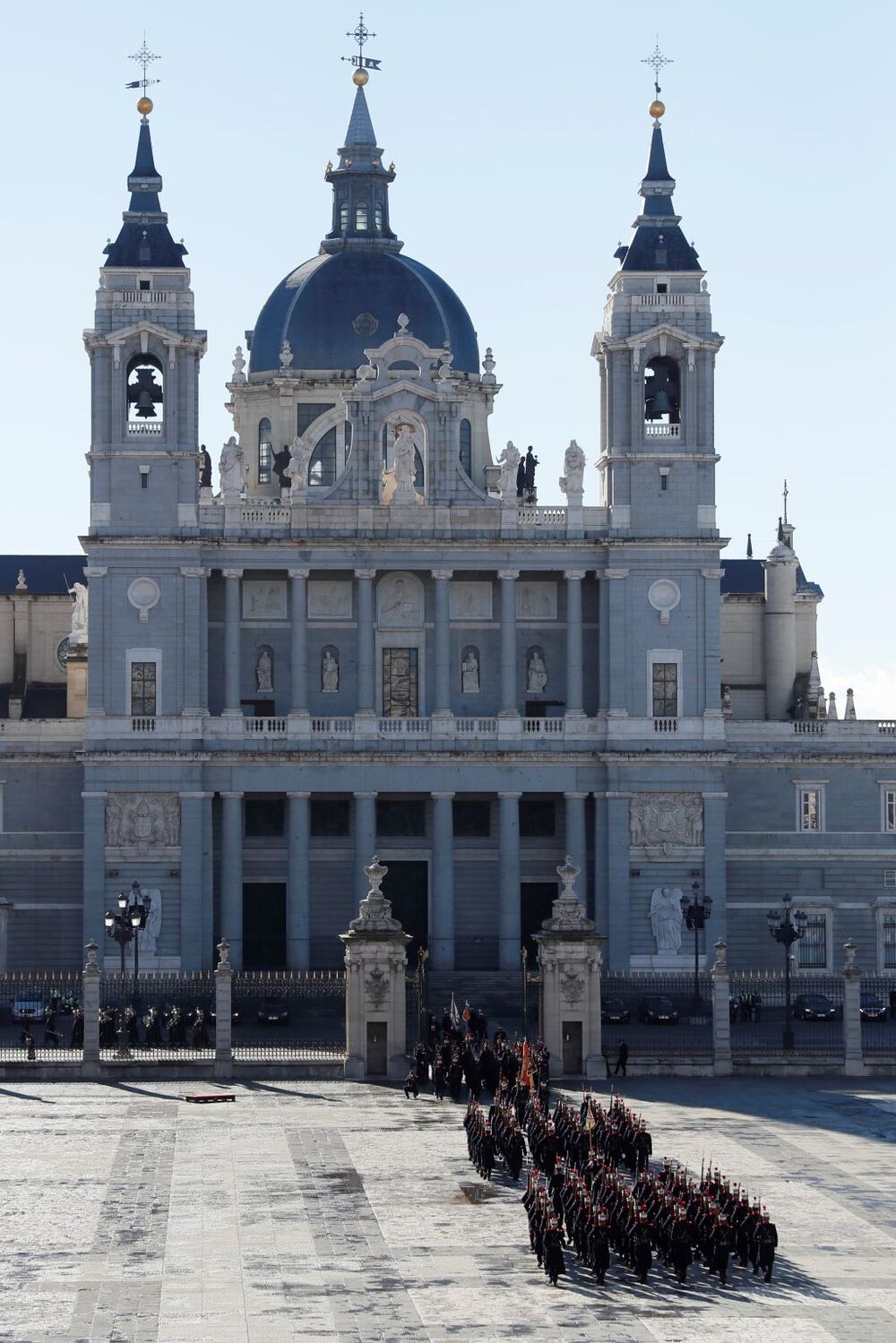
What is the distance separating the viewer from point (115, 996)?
8169 centimetres

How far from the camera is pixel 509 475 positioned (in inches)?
3533

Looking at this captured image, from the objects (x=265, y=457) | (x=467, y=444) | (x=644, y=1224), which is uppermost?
(x=467, y=444)

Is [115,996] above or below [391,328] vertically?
below

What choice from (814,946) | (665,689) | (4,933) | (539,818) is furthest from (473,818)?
(4,933)

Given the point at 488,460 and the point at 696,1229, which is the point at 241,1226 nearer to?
the point at 696,1229

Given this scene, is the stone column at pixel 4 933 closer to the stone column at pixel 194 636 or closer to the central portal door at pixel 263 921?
the central portal door at pixel 263 921

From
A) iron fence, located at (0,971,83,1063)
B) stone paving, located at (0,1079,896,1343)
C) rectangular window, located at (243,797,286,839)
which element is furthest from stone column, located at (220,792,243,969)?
stone paving, located at (0,1079,896,1343)

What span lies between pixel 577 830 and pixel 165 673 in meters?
13.1

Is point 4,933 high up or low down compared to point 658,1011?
up

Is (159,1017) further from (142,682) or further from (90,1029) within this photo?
(142,682)

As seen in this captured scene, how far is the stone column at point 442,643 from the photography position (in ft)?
294

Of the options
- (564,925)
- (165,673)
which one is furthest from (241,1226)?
(165,673)

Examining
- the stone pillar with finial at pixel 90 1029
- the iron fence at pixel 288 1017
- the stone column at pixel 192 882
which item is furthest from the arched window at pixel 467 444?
the stone pillar with finial at pixel 90 1029

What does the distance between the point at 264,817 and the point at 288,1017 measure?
1464 cm
